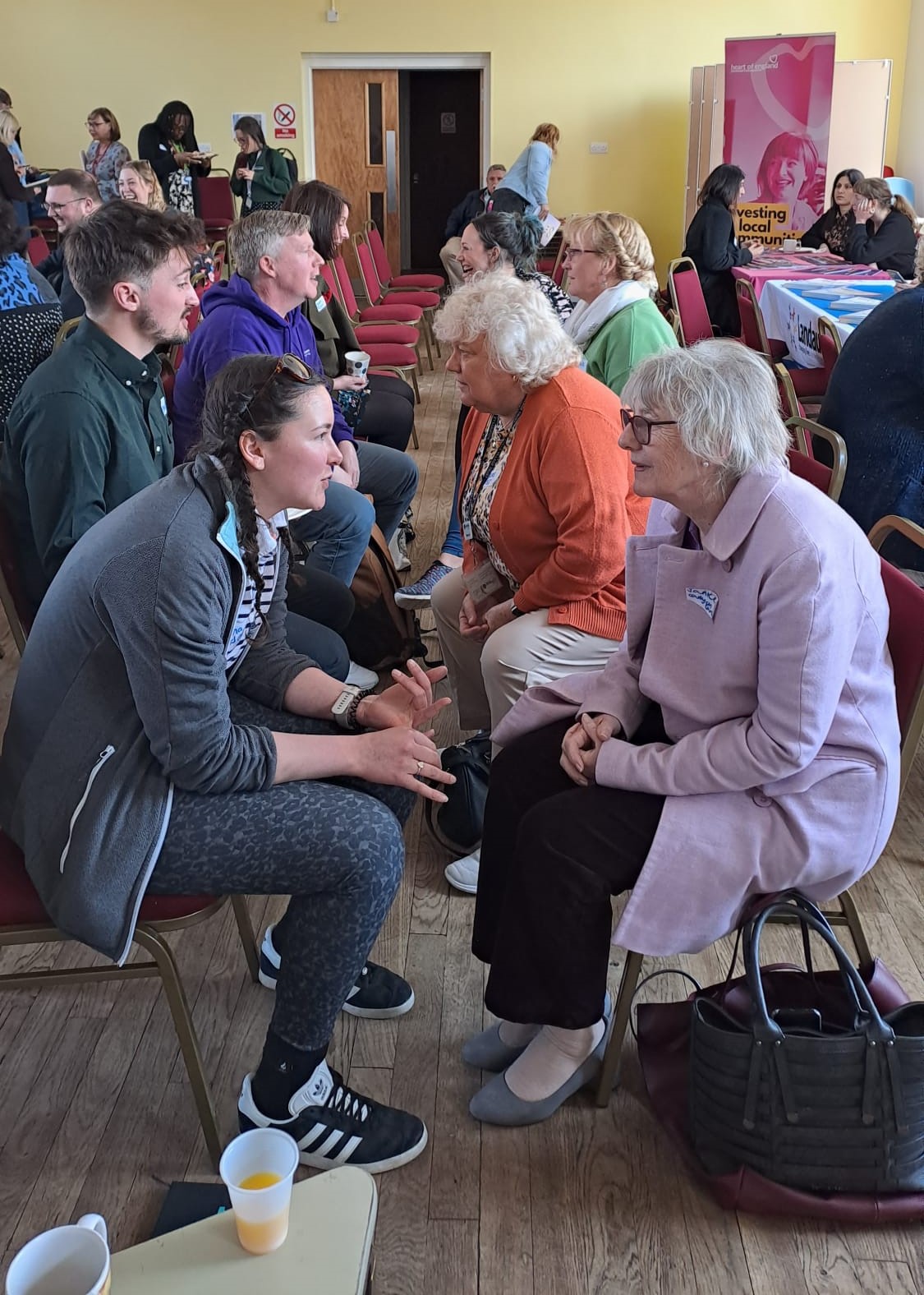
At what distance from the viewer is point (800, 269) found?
6.36 m

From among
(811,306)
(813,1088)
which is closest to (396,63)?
(811,306)

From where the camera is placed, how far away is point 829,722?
1554mm

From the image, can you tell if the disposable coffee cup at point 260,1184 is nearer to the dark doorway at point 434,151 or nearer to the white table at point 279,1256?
the white table at point 279,1256

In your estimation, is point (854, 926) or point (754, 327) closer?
point (854, 926)

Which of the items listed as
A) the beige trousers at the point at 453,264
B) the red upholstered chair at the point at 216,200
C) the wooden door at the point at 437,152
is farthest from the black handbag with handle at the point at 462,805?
the wooden door at the point at 437,152

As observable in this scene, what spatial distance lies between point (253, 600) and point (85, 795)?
17.7 inches

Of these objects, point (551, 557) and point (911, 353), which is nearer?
point (551, 557)

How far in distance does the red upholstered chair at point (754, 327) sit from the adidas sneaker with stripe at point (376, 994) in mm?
3883

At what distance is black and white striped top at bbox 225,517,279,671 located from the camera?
5.78ft

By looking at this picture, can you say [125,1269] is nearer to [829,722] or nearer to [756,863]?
[756,863]

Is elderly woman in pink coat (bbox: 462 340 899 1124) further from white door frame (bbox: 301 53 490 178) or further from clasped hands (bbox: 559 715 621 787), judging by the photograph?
white door frame (bbox: 301 53 490 178)

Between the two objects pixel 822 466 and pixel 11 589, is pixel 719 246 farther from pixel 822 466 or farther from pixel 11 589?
pixel 11 589

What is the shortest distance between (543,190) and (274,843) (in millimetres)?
8846

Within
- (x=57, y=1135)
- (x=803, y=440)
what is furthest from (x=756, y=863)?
(x=803, y=440)
